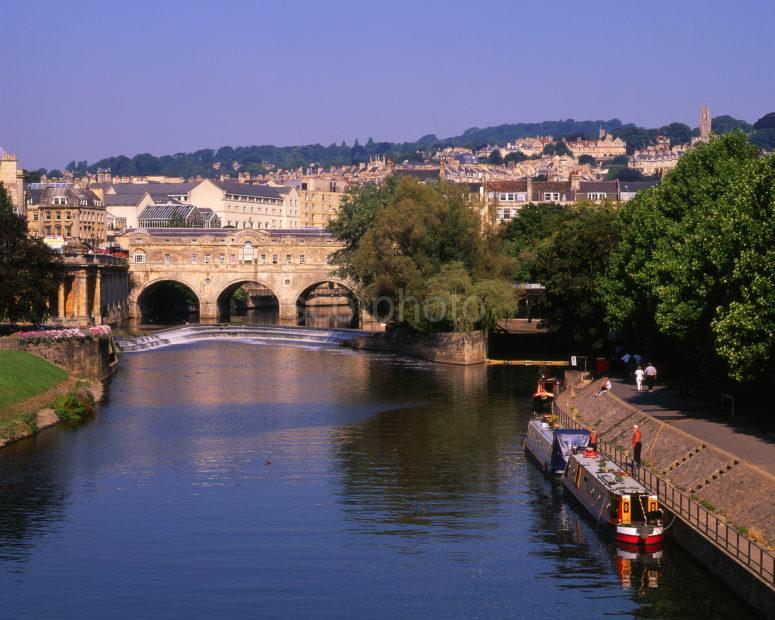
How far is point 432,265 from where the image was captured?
102500 mm

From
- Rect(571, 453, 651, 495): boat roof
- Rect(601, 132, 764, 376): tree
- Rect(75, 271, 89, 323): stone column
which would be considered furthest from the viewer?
Rect(75, 271, 89, 323): stone column

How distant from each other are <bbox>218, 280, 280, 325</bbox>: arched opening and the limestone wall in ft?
289

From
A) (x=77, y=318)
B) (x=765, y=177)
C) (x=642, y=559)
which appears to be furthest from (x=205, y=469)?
(x=77, y=318)

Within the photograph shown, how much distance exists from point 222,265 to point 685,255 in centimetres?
9393

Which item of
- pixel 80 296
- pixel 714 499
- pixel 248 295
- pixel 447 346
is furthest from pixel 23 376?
pixel 248 295

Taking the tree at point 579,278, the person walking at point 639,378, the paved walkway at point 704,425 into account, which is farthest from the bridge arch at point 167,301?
the paved walkway at point 704,425

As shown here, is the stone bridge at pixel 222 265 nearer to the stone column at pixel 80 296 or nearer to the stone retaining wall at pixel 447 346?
the stone column at pixel 80 296

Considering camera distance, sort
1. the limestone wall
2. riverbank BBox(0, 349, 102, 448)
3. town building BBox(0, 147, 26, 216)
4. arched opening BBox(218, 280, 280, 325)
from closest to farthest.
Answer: the limestone wall, riverbank BBox(0, 349, 102, 448), arched opening BBox(218, 280, 280, 325), town building BBox(0, 147, 26, 216)

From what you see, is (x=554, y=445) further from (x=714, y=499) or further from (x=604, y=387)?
(x=604, y=387)

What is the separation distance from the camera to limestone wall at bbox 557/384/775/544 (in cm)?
3928

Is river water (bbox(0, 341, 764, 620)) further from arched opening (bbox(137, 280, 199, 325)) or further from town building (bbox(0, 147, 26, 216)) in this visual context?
town building (bbox(0, 147, 26, 216))

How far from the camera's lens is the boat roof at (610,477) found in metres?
43.8

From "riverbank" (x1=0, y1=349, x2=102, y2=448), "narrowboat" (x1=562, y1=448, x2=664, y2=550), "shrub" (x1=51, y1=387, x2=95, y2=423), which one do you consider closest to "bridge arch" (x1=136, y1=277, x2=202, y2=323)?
"riverbank" (x1=0, y1=349, x2=102, y2=448)

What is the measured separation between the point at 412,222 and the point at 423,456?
148 feet
